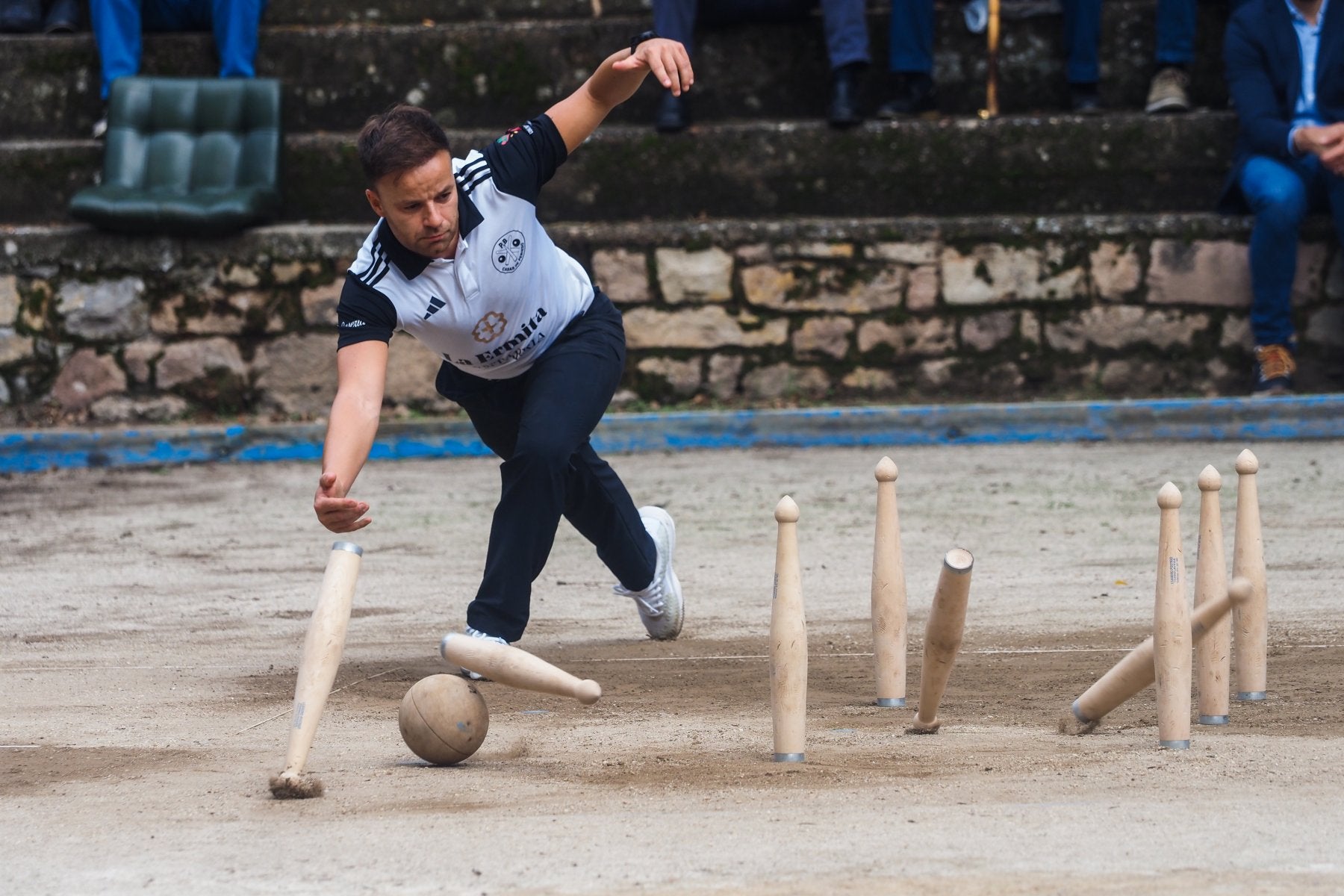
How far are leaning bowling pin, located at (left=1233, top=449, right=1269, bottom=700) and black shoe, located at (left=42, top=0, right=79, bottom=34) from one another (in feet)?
30.7

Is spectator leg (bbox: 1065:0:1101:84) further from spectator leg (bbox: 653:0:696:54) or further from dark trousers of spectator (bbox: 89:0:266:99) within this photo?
dark trousers of spectator (bbox: 89:0:266:99)

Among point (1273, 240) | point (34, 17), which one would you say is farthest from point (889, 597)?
point (34, 17)

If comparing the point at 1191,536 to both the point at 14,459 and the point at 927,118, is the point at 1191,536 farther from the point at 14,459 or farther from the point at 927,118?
the point at 14,459

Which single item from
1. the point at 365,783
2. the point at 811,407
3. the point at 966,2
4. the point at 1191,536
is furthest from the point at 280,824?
the point at 966,2

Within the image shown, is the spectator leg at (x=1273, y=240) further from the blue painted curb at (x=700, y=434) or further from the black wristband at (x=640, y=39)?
the black wristband at (x=640, y=39)

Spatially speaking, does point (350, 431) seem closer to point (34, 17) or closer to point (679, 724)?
point (679, 724)

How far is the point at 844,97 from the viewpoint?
9883mm

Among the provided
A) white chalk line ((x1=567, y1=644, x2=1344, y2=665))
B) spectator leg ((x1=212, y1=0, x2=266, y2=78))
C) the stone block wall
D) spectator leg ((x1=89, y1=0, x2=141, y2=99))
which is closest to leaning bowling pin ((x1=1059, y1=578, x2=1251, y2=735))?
white chalk line ((x1=567, y1=644, x2=1344, y2=665))

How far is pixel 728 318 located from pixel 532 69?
2.20 m

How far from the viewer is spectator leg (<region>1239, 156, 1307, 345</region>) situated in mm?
8883

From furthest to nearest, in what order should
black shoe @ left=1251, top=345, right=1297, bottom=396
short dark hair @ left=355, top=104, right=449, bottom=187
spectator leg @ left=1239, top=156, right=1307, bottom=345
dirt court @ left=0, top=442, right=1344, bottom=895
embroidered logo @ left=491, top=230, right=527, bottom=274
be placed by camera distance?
1. black shoe @ left=1251, top=345, right=1297, bottom=396
2. spectator leg @ left=1239, top=156, right=1307, bottom=345
3. embroidered logo @ left=491, top=230, right=527, bottom=274
4. short dark hair @ left=355, top=104, right=449, bottom=187
5. dirt court @ left=0, top=442, right=1344, bottom=895

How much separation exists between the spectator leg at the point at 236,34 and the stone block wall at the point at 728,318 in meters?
1.23

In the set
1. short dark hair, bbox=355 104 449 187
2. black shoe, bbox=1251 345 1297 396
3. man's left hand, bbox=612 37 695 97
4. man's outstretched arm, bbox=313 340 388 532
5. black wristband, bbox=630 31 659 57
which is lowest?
black shoe, bbox=1251 345 1297 396

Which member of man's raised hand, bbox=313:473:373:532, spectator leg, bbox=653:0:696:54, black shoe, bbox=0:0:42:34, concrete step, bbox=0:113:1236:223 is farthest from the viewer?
black shoe, bbox=0:0:42:34
